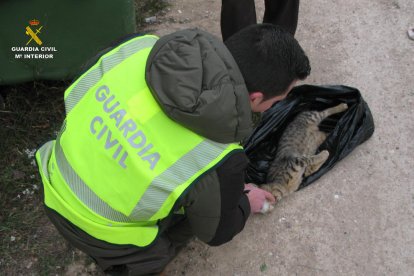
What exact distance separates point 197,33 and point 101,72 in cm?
46

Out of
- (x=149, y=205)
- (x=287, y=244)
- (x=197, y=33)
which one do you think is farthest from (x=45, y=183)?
(x=287, y=244)

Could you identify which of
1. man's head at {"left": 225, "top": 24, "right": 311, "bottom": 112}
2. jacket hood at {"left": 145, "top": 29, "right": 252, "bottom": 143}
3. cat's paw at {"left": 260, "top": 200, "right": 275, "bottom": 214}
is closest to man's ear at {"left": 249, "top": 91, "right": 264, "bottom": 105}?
man's head at {"left": 225, "top": 24, "right": 311, "bottom": 112}

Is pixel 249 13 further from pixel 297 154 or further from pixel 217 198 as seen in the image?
pixel 217 198

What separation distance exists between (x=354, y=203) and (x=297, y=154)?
0.51m

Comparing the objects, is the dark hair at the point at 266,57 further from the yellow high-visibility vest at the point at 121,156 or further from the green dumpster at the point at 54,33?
the green dumpster at the point at 54,33

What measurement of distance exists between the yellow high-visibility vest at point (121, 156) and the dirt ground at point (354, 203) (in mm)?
1012

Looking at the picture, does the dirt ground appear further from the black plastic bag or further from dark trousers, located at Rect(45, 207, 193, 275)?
dark trousers, located at Rect(45, 207, 193, 275)

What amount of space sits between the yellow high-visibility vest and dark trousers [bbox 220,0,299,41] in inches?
51.2

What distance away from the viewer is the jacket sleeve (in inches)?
66.4

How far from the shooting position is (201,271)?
2656 mm

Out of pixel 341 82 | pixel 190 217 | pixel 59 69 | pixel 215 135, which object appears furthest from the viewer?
pixel 341 82

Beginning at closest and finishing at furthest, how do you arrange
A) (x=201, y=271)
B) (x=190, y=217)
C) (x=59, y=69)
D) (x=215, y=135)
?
(x=215, y=135)
(x=190, y=217)
(x=201, y=271)
(x=59, y=69)

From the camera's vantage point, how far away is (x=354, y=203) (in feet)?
9.55

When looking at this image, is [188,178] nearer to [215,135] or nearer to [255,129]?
[215,135]
